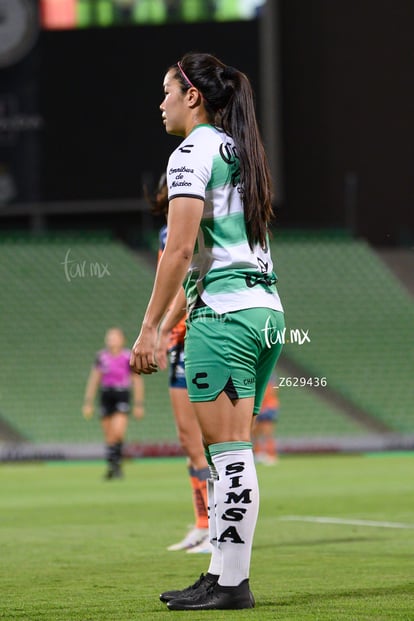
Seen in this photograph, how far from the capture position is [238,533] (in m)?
4.97

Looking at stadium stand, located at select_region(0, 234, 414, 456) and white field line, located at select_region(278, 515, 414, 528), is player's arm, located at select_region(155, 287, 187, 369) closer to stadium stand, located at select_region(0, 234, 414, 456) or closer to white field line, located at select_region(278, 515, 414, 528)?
white field line, located at select_region(278, 515, 414, 528)

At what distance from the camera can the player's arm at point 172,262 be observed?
4.93 meters

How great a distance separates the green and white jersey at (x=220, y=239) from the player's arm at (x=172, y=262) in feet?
0.38

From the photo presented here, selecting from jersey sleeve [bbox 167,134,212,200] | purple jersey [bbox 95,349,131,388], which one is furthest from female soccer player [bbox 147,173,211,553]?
purple jersey [bbox 95,349,131,388]

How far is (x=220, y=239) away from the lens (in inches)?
202

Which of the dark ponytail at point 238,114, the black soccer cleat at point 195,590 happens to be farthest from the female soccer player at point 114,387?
the dark ponytail at point 238,114

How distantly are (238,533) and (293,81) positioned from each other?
964 inches

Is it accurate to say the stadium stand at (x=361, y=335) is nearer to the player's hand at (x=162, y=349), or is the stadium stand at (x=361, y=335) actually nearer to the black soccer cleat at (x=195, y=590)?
the player's hand at (x=162, y=349)

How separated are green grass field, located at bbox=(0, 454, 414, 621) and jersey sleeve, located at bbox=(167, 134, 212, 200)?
5.20 ft

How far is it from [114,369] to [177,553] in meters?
10.2

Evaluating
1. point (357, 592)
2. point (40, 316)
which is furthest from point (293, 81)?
point (357, 592)

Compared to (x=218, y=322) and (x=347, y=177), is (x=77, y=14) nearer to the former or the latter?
(x=347, y=177)

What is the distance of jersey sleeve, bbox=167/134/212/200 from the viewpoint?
4961 mm

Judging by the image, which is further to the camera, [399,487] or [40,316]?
[40,316]
